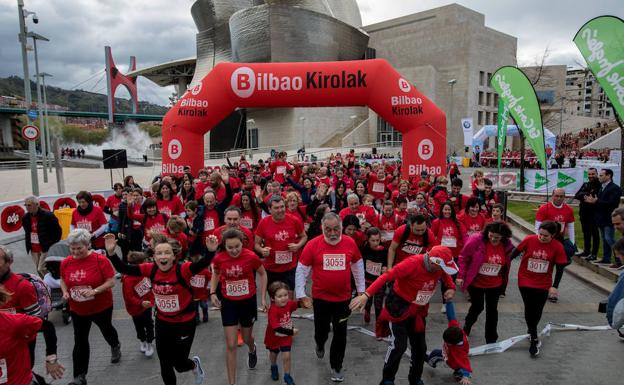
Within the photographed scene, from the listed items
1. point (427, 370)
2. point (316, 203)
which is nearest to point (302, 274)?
point (427, 370)

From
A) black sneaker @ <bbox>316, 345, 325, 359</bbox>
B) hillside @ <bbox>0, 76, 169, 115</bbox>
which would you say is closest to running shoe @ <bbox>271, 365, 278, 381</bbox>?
black sneaker @ <bbox>316, 345, 325, 359</bbox>

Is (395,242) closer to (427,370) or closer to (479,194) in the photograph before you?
(427,370)

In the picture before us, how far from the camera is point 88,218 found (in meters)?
6.48

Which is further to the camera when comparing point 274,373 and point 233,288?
point 274,373

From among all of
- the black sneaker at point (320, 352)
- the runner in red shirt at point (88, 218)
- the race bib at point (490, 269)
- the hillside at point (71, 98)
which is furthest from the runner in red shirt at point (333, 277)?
the hillside at point (71, 98)

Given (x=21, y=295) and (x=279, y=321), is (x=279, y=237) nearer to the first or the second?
(x=279, y=321)

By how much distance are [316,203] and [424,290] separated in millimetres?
3683

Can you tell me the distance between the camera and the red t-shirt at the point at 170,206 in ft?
23.6

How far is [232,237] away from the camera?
12.5 ft

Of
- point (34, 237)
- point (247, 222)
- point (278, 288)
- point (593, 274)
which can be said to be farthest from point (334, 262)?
point (593, 274)

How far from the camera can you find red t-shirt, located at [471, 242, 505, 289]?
454 centimetres

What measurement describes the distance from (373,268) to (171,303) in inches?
105

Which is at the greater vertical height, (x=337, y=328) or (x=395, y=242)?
(x=395, y=242)

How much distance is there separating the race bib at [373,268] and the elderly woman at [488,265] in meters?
1.01
